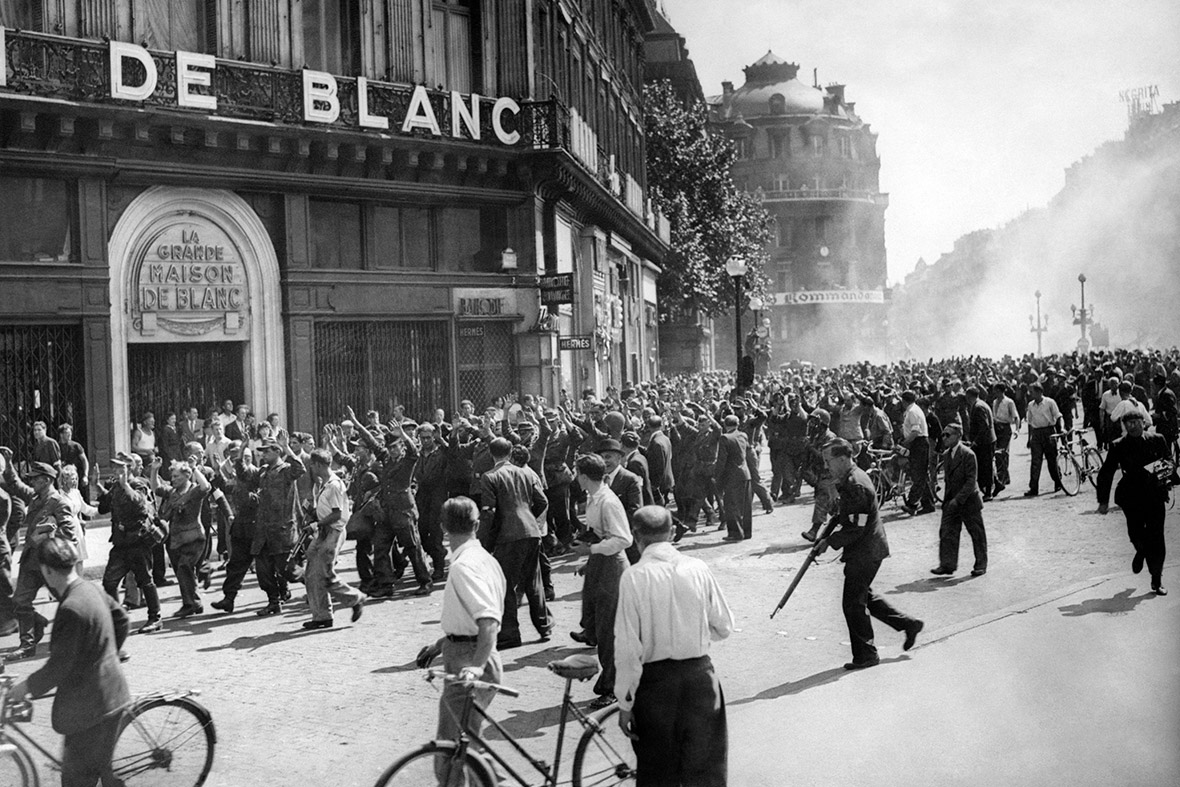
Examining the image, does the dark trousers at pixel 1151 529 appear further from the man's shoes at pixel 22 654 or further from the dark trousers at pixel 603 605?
the man's shoes at pixel 22 654

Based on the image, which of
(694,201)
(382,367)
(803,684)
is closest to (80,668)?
(803,684)

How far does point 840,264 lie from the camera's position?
80688mm

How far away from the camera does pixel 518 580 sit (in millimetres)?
10336

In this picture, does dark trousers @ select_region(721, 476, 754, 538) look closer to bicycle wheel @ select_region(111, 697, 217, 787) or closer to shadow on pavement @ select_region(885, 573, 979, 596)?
shadow on pavement @ select_region(885, 573, 979, 596)

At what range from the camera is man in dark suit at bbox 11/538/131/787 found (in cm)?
579

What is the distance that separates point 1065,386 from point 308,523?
18168 millimetres

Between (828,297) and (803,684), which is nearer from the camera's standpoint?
(803,684)

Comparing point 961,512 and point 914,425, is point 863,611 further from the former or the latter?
point 914,425

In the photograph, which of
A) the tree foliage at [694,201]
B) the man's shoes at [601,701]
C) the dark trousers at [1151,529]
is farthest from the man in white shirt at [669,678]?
the tree foliage at [694,201]

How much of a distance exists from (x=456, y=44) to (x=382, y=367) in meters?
7.39

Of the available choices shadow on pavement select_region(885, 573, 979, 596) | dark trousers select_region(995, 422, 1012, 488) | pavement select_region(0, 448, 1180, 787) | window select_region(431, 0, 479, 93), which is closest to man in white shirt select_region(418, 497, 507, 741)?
pavement select_region(0, 448, 1180, 787)

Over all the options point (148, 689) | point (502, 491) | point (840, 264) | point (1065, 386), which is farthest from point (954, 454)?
point (840, 264)

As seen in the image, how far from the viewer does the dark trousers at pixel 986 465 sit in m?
17.2

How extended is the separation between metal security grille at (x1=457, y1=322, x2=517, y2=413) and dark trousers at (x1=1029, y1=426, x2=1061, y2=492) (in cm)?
1148
